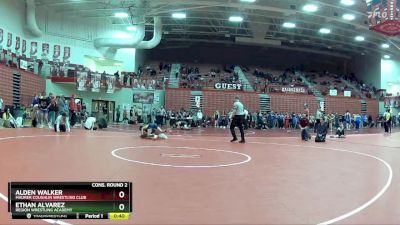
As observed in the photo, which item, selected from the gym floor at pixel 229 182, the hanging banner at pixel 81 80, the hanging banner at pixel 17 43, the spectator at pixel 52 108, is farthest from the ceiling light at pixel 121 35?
the gym floor at pixel 229 182

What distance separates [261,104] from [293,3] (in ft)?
34.6

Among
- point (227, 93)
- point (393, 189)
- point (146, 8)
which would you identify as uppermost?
point (146, 8)

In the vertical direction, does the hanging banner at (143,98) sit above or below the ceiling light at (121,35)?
below

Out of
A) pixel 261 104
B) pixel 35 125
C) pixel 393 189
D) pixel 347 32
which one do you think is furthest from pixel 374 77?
pixel 393 189

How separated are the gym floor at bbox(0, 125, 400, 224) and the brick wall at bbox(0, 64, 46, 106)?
1451 cm

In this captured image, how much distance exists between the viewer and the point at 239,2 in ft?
92.1

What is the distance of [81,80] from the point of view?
30109 millimetres

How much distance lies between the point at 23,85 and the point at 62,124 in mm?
10135

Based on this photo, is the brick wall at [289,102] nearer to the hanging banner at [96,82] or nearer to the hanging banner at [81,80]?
the hanging banner at [96,82]

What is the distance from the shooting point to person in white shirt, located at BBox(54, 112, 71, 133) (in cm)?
1620

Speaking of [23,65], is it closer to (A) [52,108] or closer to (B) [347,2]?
(A) [52,108]

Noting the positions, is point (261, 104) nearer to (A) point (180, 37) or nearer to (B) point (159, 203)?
(A) point (180, 37)
